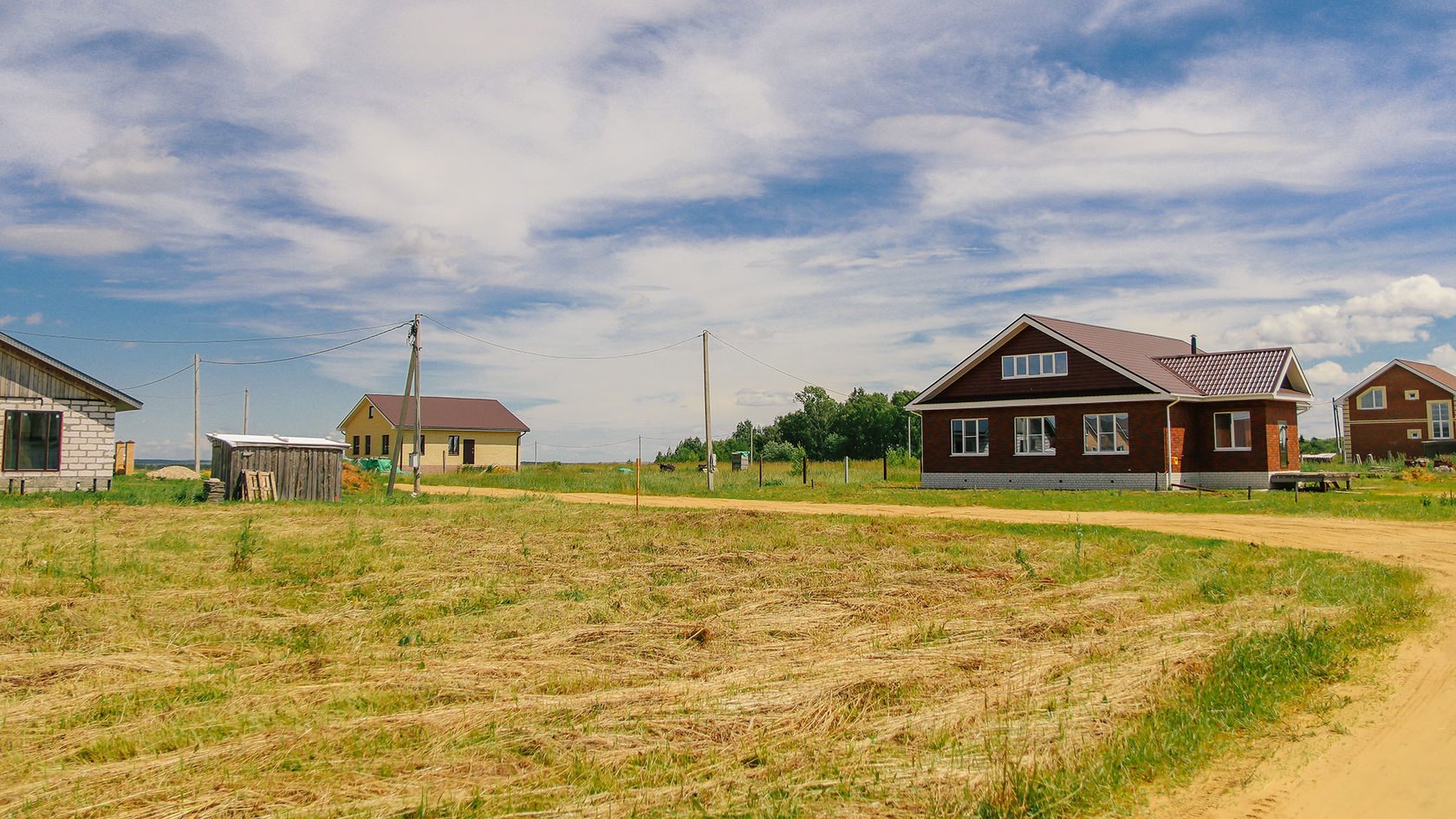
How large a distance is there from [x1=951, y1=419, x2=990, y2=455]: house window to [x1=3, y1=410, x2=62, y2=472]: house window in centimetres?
2964

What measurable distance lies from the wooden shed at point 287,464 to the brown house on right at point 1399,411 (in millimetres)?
58034

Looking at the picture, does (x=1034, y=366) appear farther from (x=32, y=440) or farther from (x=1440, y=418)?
(x=1440, y=418)

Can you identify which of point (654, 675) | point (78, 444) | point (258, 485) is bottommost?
point (654, 675)

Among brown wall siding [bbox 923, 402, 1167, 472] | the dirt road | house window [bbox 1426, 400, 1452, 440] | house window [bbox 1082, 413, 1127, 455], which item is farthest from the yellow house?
house window [bbox 1426, 400, 1452, 440]

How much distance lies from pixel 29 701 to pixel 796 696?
527 centimetres

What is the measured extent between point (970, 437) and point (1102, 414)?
196 inches

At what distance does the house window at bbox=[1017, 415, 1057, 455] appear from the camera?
3150 cm

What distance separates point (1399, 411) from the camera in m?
54.4

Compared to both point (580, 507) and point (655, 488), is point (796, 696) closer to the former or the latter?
point (580, 507)

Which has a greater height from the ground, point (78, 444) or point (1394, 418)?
point (1394, 418)

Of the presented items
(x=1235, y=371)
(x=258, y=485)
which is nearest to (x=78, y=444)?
(x=258, y=485)

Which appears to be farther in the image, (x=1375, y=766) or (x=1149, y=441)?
(x=1149, y=441)

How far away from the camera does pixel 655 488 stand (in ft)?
108

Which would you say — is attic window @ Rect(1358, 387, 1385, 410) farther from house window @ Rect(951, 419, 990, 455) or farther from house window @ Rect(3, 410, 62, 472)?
house window @ Rect(3, 410, 62, 472)
